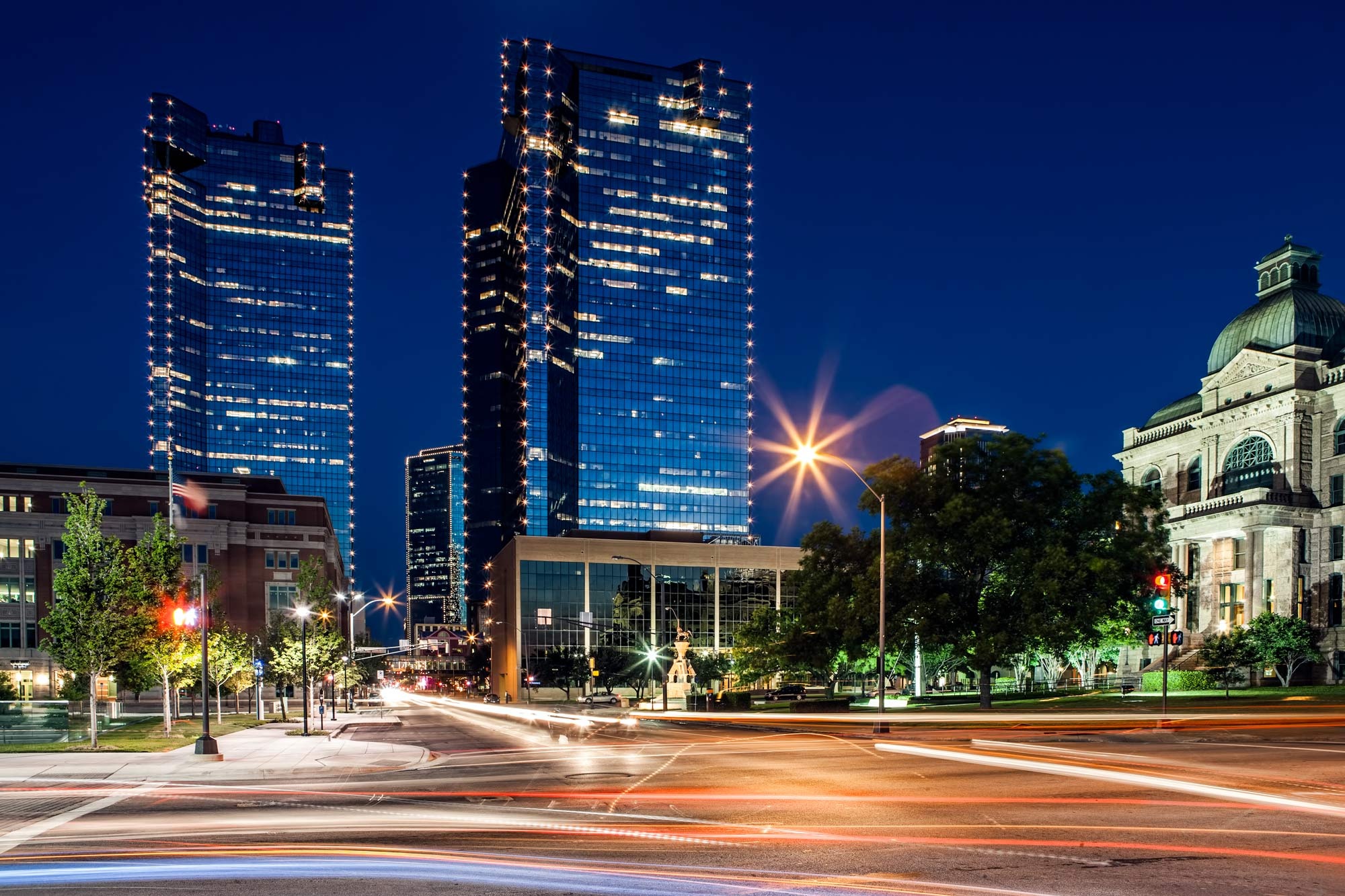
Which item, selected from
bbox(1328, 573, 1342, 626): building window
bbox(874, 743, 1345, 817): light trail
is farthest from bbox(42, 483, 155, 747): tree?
bbox(1328, 573, 1342, 626): building window

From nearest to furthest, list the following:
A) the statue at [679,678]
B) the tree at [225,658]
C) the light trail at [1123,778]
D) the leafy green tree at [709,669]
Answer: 1. the light trail at [1123,778]
2. the tree at [225,658]
3. the statue at [679,678]
4. the leafy green tree at [709,669]

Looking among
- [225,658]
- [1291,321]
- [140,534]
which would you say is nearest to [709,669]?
[225,658]

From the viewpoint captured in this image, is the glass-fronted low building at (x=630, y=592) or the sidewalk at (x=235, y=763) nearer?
the sidewalk at (x=235, y=763)

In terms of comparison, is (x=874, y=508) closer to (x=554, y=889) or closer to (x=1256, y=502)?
(x=1256, y=502)

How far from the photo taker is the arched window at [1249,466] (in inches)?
3098

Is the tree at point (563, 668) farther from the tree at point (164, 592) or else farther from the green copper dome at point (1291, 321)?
the green copper dome at point (1291, 321)

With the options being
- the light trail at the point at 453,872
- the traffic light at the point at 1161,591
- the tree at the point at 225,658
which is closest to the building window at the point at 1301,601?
the traffic light at the point at 1161,591

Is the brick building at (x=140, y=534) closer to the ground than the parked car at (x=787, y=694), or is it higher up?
higher up

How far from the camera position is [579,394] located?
7869 inches

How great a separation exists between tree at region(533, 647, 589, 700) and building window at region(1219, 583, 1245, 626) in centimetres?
6025

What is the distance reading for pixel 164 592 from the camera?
133ft

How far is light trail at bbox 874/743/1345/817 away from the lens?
52.0ft

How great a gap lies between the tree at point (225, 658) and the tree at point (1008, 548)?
35855mm

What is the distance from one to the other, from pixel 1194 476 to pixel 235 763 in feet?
283
